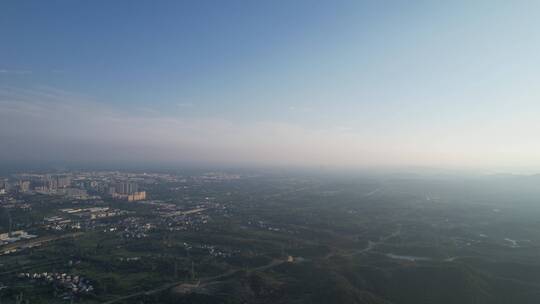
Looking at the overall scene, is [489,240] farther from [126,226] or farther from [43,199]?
[43,199]

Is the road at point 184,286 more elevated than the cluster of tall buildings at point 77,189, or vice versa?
the cluster of tall buildings at point 77,189

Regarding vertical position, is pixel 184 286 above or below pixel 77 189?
below

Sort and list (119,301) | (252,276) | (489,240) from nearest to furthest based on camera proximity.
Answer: (119,301) → (252,276) → (489,240)

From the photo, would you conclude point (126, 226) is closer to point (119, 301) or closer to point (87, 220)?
point (87, 220)

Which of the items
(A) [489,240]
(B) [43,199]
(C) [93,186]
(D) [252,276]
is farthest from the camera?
(C) [93,186]

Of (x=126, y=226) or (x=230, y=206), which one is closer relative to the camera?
(x=126, y=226)

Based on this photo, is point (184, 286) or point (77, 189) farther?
point (77, 189)

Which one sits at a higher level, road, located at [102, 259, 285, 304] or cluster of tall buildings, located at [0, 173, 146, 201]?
cluster of tall buildings, located at [0, 173, 146, 201]

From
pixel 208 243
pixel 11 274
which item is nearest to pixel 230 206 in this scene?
A: pixel 208 243

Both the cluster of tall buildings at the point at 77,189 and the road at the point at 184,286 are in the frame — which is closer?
the road at the point at 184,286

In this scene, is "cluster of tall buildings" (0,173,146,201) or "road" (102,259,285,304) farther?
"cluster of tall buildings" (0,173,146,201)
